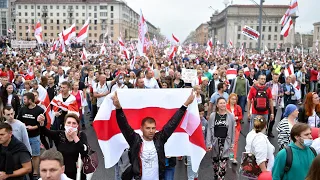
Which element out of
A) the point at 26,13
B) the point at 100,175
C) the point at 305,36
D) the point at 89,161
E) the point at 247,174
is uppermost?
the point at 26,13

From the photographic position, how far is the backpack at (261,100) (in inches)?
317

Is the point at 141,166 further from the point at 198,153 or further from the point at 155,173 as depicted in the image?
the point at 198,153

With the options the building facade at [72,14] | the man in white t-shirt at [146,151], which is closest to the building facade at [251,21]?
the building facade at [72,14]

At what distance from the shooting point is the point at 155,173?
3.62m

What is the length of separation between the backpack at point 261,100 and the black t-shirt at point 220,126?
2545mm

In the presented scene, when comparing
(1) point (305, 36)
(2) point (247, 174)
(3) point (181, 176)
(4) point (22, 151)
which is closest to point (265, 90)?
(3) point (181, 176)

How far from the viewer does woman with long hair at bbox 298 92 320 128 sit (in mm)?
6332

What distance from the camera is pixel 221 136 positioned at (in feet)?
19.1

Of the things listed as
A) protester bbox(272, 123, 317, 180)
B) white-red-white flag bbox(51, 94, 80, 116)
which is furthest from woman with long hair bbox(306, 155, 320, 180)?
white-red-white flag bbox(51, 94, 80, 116)

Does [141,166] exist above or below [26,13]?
below

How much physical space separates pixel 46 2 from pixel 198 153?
5085 inches

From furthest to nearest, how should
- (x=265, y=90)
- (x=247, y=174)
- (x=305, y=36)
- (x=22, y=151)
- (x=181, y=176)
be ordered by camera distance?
(x=305, y=36)
(x=265, y=90)
(x=181, y=176)
(x=247, y=174)
(x=22, y=151)

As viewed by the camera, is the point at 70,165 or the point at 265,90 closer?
the point at 70,165

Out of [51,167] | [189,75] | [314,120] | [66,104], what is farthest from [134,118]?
[189,75]
